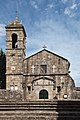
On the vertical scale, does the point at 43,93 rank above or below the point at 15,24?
below

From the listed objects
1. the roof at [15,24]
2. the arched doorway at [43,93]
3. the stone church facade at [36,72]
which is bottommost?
the arched doorway at [43,93]

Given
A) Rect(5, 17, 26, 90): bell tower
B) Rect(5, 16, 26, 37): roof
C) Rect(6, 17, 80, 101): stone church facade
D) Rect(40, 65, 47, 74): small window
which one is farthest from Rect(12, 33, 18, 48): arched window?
Rect(40, 65, 47, 74): small window

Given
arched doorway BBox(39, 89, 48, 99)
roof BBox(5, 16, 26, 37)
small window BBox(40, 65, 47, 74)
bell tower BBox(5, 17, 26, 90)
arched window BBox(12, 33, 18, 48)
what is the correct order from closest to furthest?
bell tower BBox(5, 17, 26, 90) < arched doorway BBox(39, 89, 48, 99) < small window BBox(40, 65, 47, 74) < roof BBox(5, 16, 26, 37) < arched window BBox(12, 33, 18, 48)

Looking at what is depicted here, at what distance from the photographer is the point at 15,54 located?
1577 inches

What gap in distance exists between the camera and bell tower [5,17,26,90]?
127ft

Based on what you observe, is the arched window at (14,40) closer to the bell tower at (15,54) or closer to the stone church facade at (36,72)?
the bell tower at (15,54)

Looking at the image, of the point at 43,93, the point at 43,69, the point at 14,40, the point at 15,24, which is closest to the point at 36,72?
the point at 43,69

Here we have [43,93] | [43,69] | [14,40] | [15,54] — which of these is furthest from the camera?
[14,40]

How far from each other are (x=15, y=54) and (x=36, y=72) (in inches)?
160

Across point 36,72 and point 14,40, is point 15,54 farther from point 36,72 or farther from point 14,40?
point 36,72

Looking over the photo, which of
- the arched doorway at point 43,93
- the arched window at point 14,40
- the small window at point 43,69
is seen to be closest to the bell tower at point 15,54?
the arched window at point 14,40

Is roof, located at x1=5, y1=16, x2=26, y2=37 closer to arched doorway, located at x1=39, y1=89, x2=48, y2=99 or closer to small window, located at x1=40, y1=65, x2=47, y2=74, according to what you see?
small window, located at x1=40, y1=65, x2=47, y2=74

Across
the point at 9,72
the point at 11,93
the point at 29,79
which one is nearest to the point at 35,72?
the point at 29,79

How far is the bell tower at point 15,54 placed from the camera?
3872 cm
